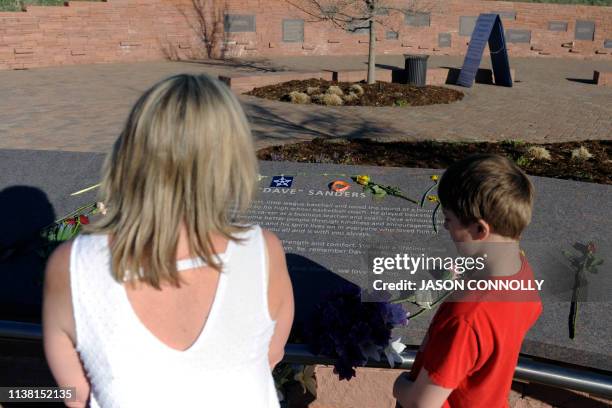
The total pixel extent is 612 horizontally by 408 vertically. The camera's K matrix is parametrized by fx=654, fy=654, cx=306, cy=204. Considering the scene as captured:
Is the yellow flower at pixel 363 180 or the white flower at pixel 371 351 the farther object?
the yellow flower at pixel 363 180

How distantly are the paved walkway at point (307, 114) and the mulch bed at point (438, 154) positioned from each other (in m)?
0.96

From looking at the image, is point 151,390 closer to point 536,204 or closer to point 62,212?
point 62,212

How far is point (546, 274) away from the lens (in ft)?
11.5

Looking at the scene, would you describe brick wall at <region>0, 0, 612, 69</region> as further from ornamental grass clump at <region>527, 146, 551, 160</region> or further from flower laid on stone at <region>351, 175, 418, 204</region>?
flower laid on stone at <region>351, 175, 418, 204</region>

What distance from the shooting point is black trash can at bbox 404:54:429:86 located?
1309 centimetres

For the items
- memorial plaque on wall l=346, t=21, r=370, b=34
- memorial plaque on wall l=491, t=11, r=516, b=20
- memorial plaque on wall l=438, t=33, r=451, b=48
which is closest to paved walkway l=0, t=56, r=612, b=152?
memorial plaque on wall l=346, t=21, r=370, b=34

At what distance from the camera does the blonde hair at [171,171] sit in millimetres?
1377

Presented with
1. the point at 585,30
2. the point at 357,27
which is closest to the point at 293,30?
the point at 357,27

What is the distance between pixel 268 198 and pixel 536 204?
1.72 meters

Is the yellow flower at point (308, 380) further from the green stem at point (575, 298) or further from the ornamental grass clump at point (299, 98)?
the ornamental grass clump at point (299, 98)

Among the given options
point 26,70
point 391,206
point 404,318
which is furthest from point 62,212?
point 26,70

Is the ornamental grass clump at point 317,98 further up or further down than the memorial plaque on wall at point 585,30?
further down

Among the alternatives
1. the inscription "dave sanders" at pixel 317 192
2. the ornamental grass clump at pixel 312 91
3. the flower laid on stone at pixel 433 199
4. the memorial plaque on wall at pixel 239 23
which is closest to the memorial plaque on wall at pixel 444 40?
the memorial plaque on wall at pixel 239 23

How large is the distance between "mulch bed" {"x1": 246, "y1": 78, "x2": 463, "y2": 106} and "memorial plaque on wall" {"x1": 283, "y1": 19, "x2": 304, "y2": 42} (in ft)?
18.4
